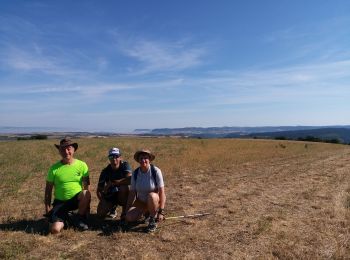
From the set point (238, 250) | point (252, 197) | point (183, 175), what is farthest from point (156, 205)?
point (183, 175)

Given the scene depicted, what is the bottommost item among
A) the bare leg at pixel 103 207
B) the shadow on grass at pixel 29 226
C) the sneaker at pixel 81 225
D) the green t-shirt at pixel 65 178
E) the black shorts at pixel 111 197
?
the shadow on grass at pixel 29 226

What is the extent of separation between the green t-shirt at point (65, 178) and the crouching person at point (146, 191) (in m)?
1.05

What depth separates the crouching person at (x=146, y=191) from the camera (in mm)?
7727

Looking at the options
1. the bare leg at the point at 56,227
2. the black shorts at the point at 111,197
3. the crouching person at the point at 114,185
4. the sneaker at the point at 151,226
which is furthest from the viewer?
the black shorts at the point at 111,197

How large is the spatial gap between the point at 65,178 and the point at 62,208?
0.56 meters

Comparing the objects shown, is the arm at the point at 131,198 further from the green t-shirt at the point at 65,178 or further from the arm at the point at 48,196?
the arm at the point at 48,196

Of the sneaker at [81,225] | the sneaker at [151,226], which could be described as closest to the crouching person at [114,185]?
the sneaker at [81,225]

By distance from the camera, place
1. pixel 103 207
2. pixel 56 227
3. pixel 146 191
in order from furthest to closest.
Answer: pixel 103 207
pixel 146 191
pixel 56 227

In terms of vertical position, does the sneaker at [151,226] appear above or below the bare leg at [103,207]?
below

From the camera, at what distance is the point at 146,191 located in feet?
25.9

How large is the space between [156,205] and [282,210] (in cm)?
303

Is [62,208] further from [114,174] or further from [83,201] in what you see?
[114,174]

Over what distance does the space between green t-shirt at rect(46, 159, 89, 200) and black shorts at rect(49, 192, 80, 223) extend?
0.08 meters

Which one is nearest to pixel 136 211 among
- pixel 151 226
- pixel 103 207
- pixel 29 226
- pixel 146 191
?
pixel 146 191
